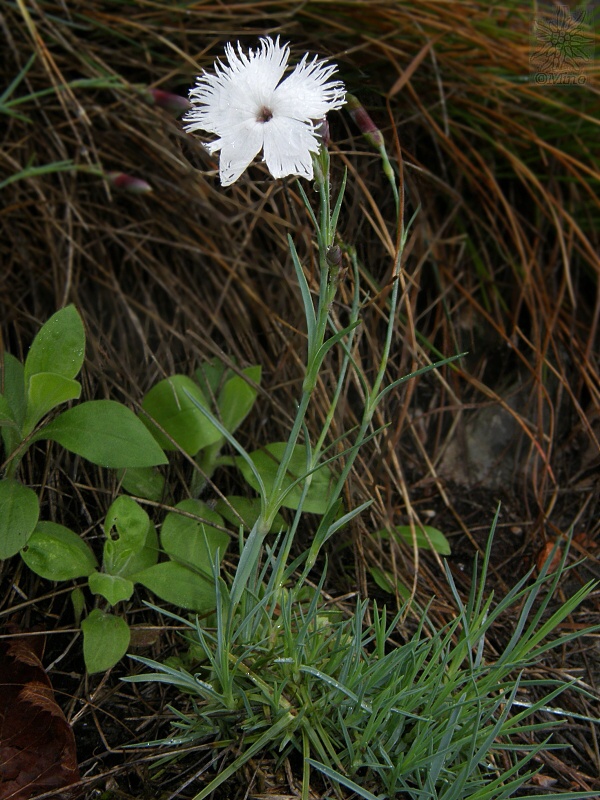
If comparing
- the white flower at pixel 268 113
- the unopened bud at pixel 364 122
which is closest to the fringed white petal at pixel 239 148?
the white flower at pixel 268 113

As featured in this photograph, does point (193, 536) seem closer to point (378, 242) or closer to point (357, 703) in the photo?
point (357, 703)

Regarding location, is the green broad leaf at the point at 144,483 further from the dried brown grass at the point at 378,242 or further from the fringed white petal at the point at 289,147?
the fringed white petal at the point at 289,147

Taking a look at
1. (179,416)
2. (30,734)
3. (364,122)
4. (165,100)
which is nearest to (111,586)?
(30,734)

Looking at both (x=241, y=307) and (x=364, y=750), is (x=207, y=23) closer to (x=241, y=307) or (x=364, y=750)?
(x=241, y=307)

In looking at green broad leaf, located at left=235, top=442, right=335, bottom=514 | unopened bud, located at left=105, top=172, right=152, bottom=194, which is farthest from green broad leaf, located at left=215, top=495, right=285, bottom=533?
unopened bud, located at left=105, top=172, right=152, bottom=194

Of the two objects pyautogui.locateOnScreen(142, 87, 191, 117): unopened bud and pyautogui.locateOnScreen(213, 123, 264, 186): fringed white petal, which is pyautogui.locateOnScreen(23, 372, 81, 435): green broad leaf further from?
pyautogui.locateOnScreen(142, 87, 191, 117): unopened bud

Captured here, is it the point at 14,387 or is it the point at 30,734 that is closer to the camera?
the point at 30,734

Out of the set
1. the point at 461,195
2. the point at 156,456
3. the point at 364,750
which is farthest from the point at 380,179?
the point at 364,750
